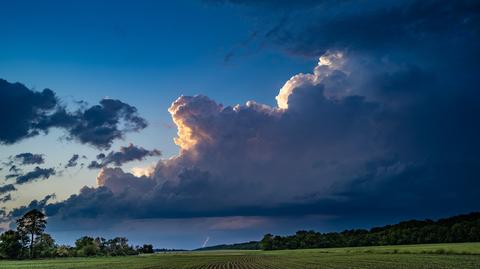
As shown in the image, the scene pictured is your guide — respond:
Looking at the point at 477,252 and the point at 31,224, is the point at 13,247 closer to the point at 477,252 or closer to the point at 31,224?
the point at 31,224

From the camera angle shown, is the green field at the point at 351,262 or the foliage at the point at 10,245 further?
the foliage at the point at 10,245

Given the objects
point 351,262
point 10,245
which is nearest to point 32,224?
point 10,245

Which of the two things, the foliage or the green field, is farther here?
the foliage

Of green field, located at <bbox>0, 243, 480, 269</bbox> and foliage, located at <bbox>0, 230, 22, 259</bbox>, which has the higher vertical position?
foliage, located at <bbox>0, 230, 22, 259</bbox>

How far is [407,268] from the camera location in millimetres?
58469

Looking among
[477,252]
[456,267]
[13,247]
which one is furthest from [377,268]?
[13,247]

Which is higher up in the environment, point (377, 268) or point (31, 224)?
point (31, 224)

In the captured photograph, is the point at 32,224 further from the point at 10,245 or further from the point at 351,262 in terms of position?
the point at 351,262

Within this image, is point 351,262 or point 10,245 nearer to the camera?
point 351,262

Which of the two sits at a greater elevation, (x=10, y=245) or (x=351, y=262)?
(x=10, y=245)

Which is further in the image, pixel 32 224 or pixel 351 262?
pixel 32 224

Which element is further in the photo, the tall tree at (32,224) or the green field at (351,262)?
the tall tree at (32,224)

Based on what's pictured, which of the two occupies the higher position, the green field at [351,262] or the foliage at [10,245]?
the foliage at [10,245]

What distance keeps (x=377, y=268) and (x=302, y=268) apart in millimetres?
12431
